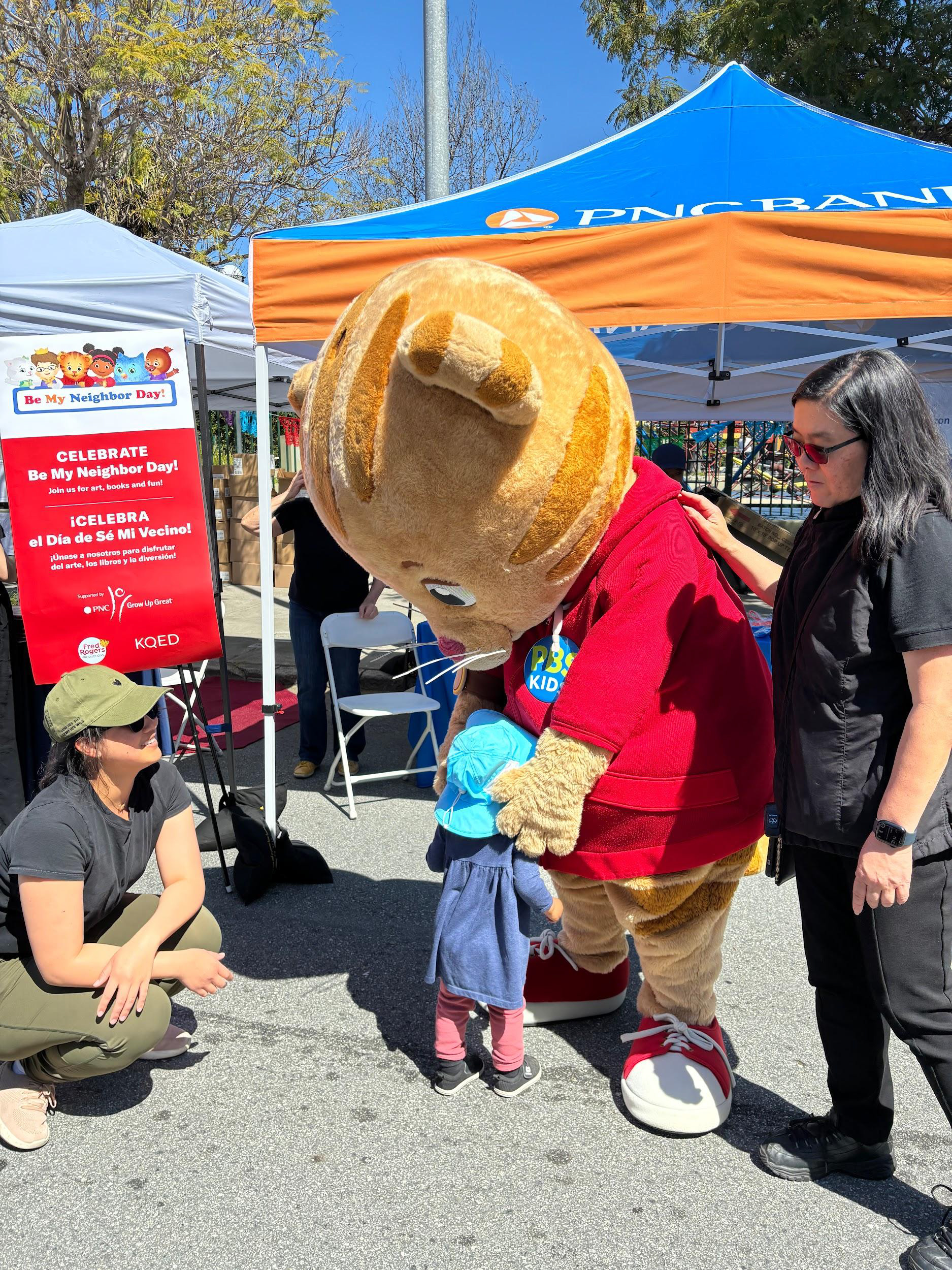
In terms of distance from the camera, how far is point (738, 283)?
9.93 feet

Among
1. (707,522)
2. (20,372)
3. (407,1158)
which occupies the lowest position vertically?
(407,1158)

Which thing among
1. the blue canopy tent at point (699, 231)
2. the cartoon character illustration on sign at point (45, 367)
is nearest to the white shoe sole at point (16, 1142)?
the cartoon character illustration on sign at point (45, 367)

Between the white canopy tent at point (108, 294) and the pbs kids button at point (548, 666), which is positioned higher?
the white canopy tent at point (108, 294)

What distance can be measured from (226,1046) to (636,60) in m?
17.8

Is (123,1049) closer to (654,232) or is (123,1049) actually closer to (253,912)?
(253,912)

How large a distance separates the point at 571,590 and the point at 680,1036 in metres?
1.24

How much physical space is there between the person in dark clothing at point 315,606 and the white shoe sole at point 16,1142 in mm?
2809

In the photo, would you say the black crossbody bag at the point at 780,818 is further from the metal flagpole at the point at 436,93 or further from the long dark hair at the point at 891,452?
the metal flagpole at the point at 436,93

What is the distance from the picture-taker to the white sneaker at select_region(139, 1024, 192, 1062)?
2.70 m

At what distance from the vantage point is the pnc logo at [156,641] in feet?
11.3

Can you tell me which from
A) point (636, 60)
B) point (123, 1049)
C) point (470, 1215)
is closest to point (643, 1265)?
point (470, 1215)

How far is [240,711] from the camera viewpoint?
252 inches

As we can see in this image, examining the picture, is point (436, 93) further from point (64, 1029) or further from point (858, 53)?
point (858, 53)

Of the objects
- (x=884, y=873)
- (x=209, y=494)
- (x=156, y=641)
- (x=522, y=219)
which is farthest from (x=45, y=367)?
(x=884, y=873)
